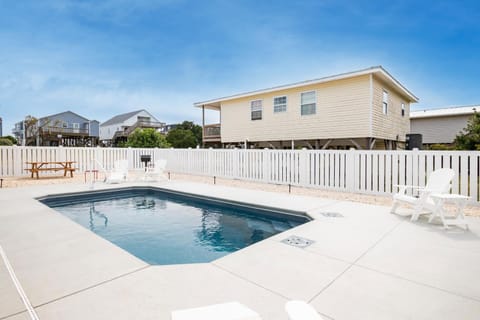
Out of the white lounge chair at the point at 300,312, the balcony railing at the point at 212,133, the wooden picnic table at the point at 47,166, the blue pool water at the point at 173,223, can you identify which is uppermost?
the balcony railing at the point at 212,133

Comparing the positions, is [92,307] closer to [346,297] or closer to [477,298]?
[346,297]

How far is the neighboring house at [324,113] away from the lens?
38.2ft

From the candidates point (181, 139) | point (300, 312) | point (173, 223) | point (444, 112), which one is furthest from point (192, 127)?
point (300, 312)

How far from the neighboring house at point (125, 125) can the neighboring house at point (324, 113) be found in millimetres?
21681

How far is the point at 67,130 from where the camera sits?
111ft

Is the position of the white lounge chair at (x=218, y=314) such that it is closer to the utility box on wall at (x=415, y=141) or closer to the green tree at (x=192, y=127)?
the utility box on wall at (x=415, y=141)

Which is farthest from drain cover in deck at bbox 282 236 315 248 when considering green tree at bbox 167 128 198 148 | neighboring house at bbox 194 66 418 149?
green tree at bbox 167 128 198 148

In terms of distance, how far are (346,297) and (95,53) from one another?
15.8 meters

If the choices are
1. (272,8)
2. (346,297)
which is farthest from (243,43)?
(346,297)

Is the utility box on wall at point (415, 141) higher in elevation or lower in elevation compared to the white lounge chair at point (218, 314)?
higher

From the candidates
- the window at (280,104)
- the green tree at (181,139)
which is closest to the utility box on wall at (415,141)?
the window at (280,104)

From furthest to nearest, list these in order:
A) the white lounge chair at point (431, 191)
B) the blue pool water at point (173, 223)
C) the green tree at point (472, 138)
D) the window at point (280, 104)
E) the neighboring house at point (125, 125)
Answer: the neighboring house at point (125, 125), the window at point (280, 104), the green tree at point (472, 138), the white lounge chair at point (431, 191), the blue pool water at point (173, 223)

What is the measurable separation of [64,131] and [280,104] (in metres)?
31.4

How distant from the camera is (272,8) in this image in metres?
9.84
